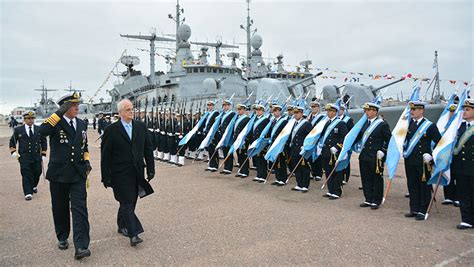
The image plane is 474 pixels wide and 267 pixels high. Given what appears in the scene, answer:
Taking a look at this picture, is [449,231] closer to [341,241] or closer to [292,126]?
[341,241]

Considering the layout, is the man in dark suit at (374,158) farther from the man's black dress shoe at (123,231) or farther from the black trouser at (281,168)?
the man's black dress shoe at (123,231)

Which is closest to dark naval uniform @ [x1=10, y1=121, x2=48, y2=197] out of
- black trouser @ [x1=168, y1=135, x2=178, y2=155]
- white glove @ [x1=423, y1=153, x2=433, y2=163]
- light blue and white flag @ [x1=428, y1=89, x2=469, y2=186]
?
black trouser @ [x1=168, y1=135, x2=178, y2=155]

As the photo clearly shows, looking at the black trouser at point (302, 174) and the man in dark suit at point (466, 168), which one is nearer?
the man in dark suit at point (466, 168)

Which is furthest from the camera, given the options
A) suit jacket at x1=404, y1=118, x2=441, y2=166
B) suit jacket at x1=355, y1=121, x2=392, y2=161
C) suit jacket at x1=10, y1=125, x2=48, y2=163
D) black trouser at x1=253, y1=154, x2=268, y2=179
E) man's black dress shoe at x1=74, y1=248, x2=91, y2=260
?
black trouser at x1=253, y1=154, x2=268, y2=179

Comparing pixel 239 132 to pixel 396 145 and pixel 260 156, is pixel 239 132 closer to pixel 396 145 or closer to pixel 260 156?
pixel 260 156

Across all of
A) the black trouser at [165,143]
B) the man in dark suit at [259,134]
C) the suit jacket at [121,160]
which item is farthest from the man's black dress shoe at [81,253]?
the black trouser at [165,143]

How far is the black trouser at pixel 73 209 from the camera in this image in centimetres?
398

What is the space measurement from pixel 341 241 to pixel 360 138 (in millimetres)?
2945

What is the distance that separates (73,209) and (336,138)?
4827mm

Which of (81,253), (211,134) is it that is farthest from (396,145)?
(211,134)

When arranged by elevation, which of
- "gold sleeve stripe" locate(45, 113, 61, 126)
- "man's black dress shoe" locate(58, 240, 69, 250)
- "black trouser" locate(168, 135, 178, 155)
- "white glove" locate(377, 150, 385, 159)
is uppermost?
"gold sleeve stripe" locate(45, 113, 61, 126)

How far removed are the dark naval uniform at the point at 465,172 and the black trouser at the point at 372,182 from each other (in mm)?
1199

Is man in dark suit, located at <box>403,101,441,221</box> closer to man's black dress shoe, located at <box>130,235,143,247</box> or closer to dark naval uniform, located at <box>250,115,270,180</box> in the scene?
dark naval uniform, located at <box>250,115,270,180</box>

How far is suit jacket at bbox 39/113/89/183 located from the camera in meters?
4.08
